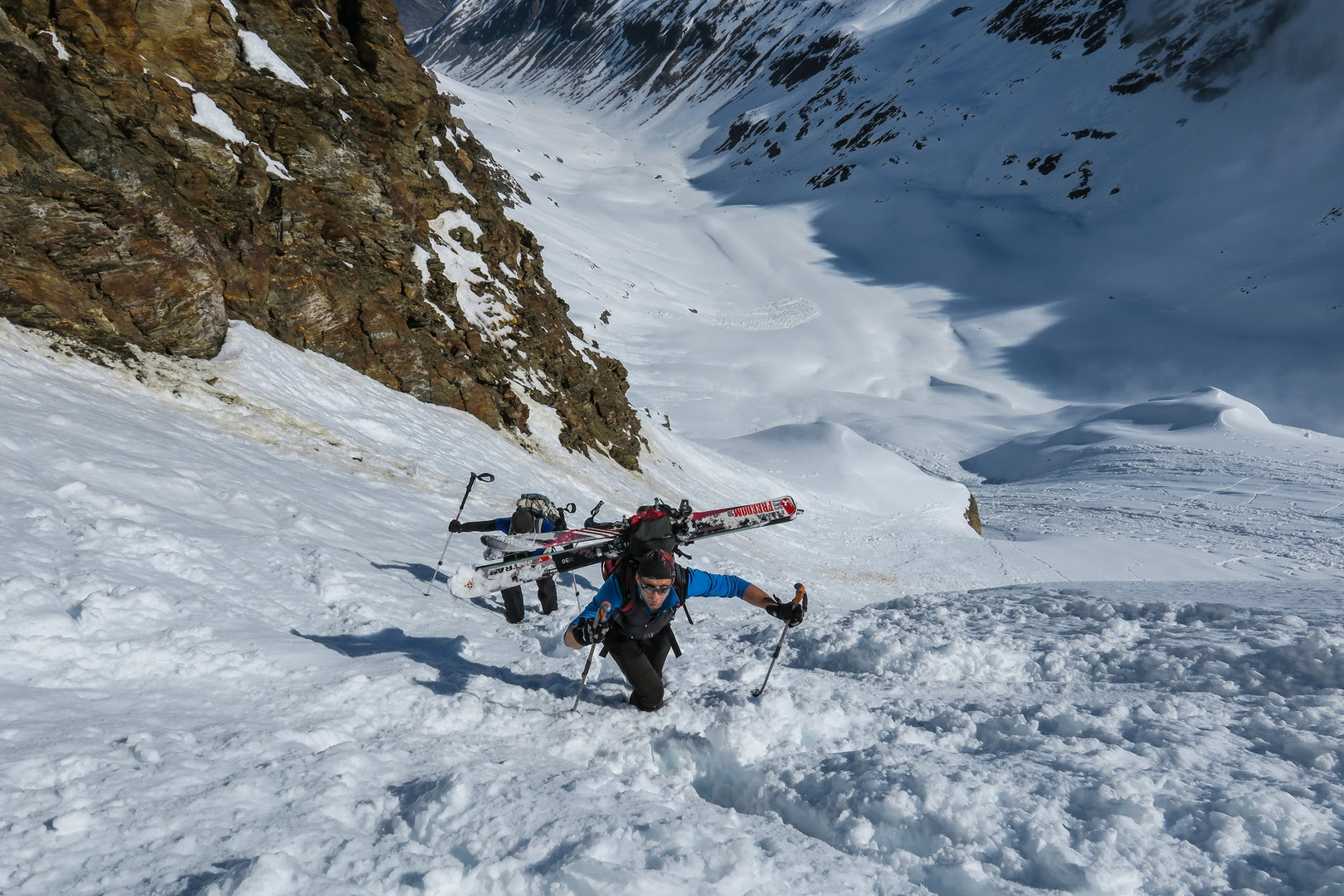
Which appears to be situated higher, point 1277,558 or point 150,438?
point 1277,558

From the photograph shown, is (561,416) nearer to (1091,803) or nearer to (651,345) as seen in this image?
(1091,803)

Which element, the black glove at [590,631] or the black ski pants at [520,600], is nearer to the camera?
the black glove at [590,631]

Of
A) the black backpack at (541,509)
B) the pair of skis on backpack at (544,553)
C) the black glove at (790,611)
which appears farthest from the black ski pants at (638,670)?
the black backpack at (541,509)

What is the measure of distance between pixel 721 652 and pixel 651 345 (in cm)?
4998

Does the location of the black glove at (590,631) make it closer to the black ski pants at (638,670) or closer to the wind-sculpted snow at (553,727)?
the black ski pants at (638,670)

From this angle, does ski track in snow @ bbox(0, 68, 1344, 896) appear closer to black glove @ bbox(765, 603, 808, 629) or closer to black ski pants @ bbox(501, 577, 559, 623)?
black ski pants @ bbox(501, 577, 559, 623)

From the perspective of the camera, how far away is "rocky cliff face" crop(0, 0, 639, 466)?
998cm

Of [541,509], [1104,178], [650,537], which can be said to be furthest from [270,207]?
[1104,178]

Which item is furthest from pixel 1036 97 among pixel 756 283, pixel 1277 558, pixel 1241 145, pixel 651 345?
pixel 1277 558

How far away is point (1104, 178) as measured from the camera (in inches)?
3846

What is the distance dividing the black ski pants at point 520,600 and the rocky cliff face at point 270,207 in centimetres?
729

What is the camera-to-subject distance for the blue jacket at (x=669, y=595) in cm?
463

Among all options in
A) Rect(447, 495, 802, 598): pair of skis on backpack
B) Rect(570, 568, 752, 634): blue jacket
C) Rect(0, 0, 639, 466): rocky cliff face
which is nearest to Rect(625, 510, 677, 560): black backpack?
Rect(447, 495, 802, 598): pair of skis on backpack

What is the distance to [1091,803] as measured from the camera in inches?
134
